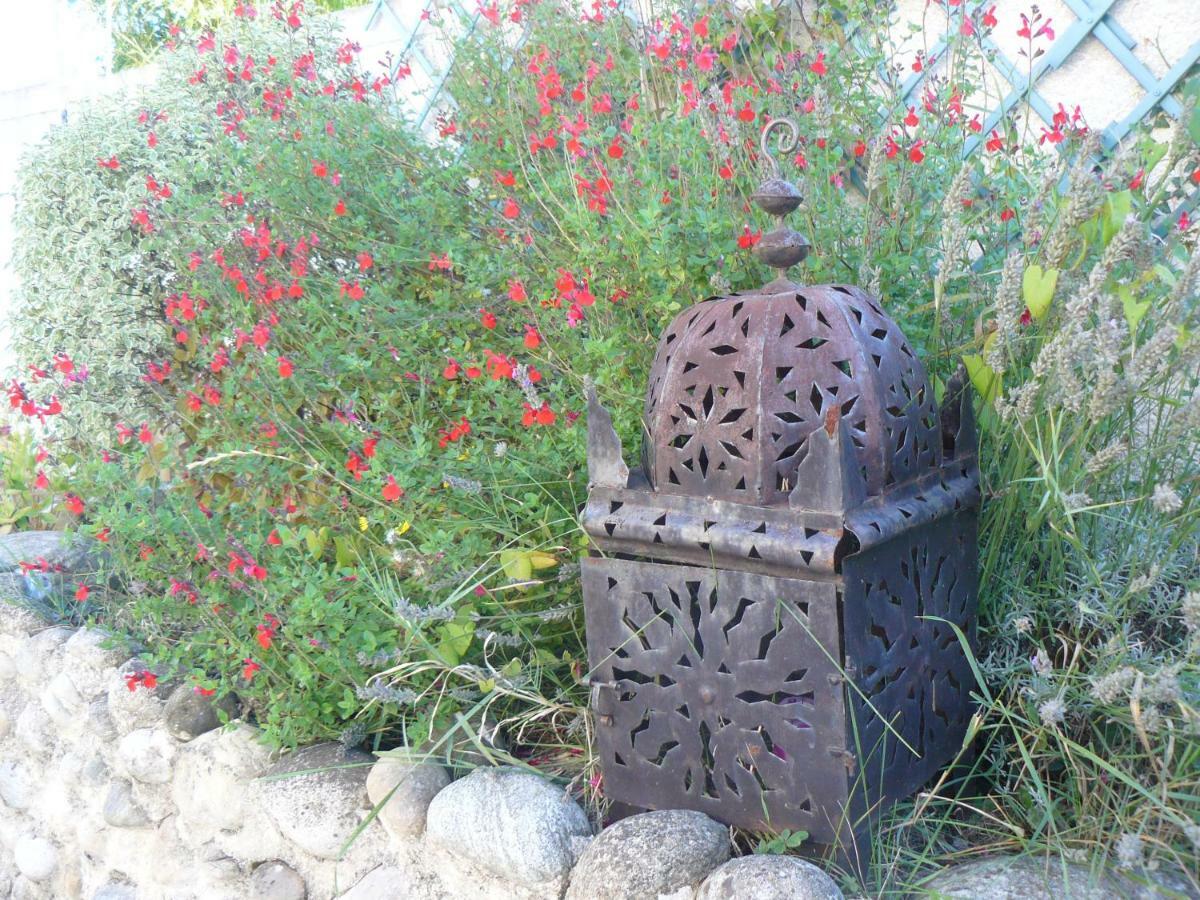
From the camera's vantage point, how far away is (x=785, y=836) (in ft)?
4.81

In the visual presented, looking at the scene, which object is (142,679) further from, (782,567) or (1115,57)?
(1115,57)

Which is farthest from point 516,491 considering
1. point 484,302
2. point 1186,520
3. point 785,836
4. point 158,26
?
point 158,26

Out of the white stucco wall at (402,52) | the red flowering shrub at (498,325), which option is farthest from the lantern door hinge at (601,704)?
the white stucco wall at (402,52)

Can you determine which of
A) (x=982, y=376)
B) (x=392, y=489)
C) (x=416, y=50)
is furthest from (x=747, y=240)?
(x=416, y=50)

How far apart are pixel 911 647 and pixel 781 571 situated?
0.82 ft

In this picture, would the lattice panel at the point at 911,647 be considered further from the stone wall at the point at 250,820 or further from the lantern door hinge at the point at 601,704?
the lantern door hinge at the point at 601,704

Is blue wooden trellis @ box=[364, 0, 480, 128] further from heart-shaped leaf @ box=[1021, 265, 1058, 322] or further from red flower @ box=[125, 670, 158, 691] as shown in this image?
heart-shaped leaf @ box=[1021, 265, 1058, 322]

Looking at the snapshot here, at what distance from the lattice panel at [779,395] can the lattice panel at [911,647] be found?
120mm

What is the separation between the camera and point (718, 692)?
1498 millimetres

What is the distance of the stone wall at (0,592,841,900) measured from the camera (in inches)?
59.2

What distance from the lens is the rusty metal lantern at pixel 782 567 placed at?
141 centimetres

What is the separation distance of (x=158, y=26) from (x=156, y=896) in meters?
8.79

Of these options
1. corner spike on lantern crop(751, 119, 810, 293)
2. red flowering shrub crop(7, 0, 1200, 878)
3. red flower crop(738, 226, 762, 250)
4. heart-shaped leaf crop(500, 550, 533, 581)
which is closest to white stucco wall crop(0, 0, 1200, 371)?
red flowering shrub crop(7, 0, 1200, 878)

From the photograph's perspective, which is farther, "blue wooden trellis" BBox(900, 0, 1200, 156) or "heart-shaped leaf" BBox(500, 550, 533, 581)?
"blue wooden trellis" BBox(900, 0, 1200, 156)
